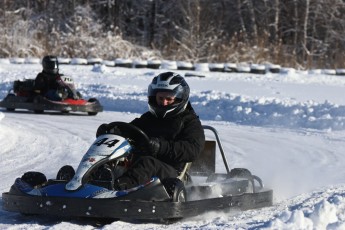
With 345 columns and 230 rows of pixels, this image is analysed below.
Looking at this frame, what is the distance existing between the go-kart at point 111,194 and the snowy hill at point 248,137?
0.34 feet

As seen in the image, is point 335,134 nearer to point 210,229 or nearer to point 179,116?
point 179,116

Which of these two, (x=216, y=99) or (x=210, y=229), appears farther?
(x=216, y=99)

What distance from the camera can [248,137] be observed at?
12211 millimetres

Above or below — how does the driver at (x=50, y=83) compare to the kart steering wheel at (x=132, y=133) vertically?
below

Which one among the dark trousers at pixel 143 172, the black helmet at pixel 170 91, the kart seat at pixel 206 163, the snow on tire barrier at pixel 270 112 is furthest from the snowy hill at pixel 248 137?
the black helmet at pixel 170 91

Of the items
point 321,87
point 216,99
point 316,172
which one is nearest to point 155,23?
point 321,87

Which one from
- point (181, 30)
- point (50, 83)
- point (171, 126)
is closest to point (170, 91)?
point (171, 126)

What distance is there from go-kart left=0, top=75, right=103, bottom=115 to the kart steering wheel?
8.71 m

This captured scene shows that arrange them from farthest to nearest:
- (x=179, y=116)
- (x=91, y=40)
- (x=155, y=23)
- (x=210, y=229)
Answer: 1. (x=155, y=23)
2. (x=91, y=40)
3. (x=179, y=116)
4. (x=210, y=229)

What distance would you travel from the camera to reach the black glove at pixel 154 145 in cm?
610

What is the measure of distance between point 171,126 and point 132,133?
521 millimetres

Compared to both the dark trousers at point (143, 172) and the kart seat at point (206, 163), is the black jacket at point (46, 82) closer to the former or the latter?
the kart seat at point (206, 163)

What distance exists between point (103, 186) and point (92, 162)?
8.6 inches

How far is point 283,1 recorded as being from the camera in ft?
131
